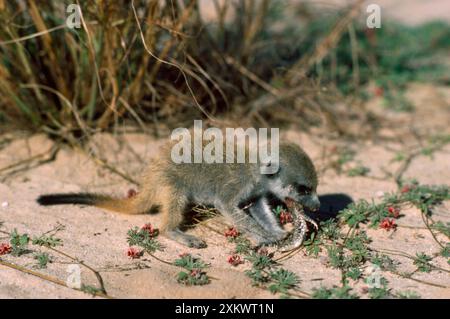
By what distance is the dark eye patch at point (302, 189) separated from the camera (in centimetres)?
468

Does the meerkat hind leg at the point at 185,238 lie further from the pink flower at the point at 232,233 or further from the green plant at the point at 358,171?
the green plant at the point at 358,171

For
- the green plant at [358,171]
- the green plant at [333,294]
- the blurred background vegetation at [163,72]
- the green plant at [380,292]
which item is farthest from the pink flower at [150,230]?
the green plant at [358,171]

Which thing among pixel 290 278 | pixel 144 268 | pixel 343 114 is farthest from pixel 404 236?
pixel 343 114

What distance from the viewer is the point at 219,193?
487cm

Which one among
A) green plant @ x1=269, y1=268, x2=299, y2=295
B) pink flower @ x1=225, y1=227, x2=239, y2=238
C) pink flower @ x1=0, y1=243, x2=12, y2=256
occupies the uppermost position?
pink flower @ x1=225, y1=227, x2=239, y2=238

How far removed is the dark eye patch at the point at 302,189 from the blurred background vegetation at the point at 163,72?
85cm

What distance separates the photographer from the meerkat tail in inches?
192

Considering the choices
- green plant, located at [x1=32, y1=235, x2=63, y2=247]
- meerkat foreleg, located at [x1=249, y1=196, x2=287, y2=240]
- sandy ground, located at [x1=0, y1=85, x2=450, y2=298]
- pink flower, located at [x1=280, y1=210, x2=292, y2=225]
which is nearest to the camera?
sandy ground, located at [x1=0, y1=85, x2=450, y2=298]

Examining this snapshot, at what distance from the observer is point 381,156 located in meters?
6.36

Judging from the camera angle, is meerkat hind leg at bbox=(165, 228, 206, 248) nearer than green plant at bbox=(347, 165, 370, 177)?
Yes

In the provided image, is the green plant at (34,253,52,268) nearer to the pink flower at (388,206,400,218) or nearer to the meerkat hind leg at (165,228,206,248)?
the meerkat hind leg at (165,228,206,248)

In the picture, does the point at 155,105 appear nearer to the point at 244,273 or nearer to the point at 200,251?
the point at 200,251

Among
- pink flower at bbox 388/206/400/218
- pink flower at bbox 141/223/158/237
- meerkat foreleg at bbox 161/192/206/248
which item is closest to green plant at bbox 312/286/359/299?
meerkat foreleg at bbox 161/192/206/248

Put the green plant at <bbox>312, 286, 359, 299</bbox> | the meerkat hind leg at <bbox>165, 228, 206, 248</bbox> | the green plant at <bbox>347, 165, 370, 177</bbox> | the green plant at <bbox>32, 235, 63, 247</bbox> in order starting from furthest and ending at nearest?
the green plant at <bbox>347, 165, 370, 177</bbox>, the meerkat hind leg at <bbox>165, 228, 206, 248</bbox>, the green plant at <bbox>32, 235, 63, 247</bbox>, the green plant at <bbox>312, 286, 359, 299</bbox>
